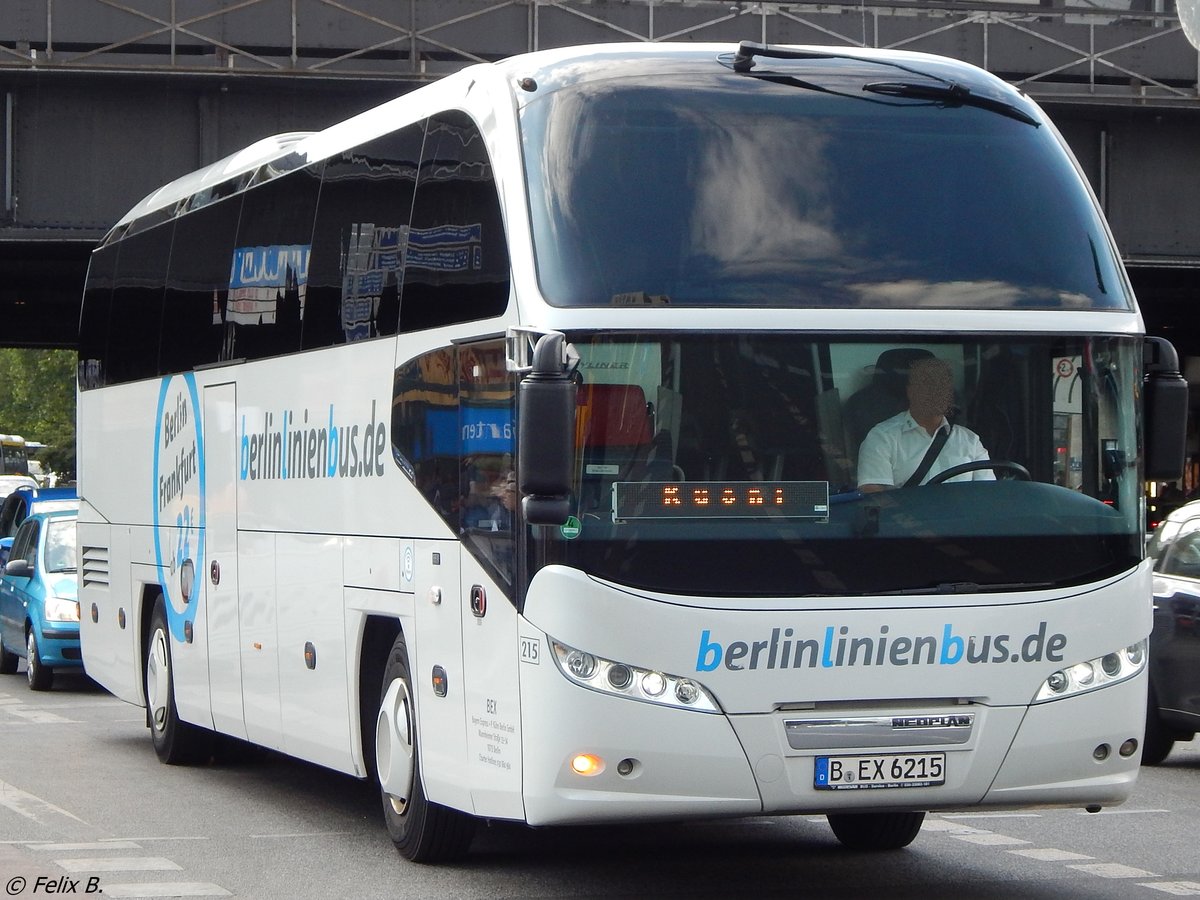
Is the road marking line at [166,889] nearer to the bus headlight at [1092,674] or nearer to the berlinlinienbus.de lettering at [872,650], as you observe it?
the berlinlinienbus.de lettering at [872,650]

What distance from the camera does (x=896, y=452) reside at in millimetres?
8391

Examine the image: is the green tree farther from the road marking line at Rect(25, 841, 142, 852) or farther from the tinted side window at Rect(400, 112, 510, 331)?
the tinted side window at Rect(400, 112, 510, 331)

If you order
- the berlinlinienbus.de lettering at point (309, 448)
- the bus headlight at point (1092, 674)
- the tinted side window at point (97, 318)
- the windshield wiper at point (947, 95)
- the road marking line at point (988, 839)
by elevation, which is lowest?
the road marking line at point (988, 839)

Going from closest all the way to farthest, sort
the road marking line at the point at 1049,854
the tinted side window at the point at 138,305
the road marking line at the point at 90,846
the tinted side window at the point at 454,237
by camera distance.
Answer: the tinted side window at the point at 454,237 → the road marking line at the point at 1049,854 → the road marking line at the point at 90,846 → the tinted side window at the point at 138,305

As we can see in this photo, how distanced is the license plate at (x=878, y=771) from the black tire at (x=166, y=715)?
6.61 m

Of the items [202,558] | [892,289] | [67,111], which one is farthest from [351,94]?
[892,289]

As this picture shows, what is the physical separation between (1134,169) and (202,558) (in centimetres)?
1623

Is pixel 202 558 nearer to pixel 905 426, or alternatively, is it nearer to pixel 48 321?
pixel 905 426

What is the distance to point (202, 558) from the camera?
13367 mm

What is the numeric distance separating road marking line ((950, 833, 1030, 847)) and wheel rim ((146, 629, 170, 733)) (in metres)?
5.76

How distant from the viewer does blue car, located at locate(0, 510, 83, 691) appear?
837 inches

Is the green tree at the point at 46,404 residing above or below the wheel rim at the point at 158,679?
below

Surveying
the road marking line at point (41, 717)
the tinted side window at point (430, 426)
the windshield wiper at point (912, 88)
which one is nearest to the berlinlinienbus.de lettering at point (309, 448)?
the tinted side window at point (430, 426)

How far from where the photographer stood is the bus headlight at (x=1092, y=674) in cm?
851
